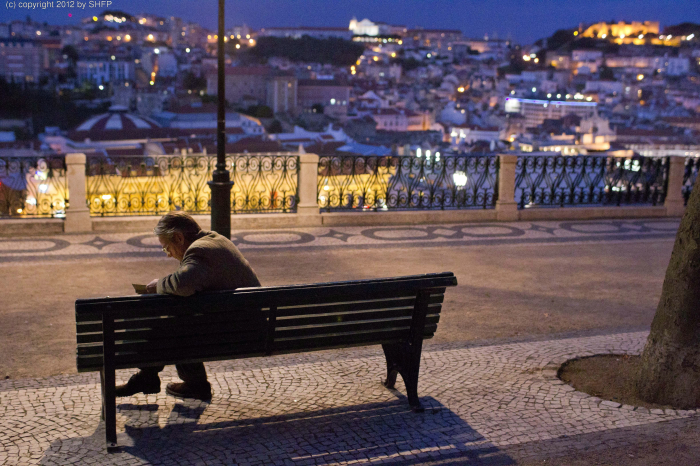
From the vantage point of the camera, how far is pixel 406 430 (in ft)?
12.7

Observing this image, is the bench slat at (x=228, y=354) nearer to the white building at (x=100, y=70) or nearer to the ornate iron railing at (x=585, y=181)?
the ornate iron railing at (x=585, y=181)

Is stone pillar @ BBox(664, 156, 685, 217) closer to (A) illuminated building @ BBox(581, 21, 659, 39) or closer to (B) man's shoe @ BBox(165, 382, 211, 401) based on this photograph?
(B) man's shoe @ BBox(165, 382, 211, 401)

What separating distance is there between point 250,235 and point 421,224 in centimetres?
292

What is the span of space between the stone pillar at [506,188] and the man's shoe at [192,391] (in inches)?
331

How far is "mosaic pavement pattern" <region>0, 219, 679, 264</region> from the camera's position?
28.7 feet

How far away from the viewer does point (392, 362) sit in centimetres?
443

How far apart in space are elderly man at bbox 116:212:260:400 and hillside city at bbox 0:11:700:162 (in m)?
47.1

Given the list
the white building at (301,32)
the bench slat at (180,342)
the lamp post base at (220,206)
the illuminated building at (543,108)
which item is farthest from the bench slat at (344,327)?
the white building at (301,32)

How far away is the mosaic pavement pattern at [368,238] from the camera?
874cm

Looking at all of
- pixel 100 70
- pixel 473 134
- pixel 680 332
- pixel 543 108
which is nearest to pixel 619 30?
pixel 543 108

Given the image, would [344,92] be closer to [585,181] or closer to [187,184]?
[585,181]

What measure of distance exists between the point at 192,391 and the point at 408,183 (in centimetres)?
798

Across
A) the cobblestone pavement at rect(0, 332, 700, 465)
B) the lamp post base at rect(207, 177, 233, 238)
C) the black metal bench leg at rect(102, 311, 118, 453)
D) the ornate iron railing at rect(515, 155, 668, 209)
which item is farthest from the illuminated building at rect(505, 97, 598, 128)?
the black metal bench leg at rect(102, 311, 118, 453)

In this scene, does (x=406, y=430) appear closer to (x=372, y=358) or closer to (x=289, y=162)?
(x=372, y=358)
